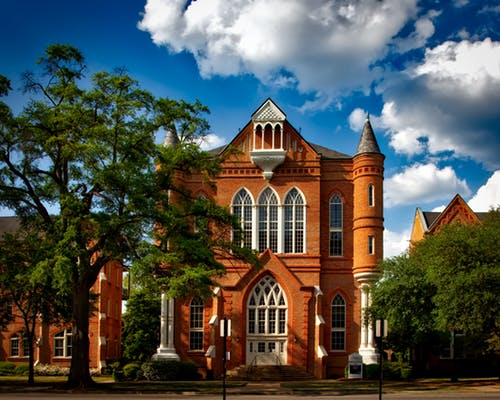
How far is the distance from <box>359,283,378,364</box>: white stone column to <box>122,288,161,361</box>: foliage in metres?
17.6

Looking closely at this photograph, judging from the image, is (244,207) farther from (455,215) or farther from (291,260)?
(455,215)

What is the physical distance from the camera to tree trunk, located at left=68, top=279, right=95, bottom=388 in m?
32.2

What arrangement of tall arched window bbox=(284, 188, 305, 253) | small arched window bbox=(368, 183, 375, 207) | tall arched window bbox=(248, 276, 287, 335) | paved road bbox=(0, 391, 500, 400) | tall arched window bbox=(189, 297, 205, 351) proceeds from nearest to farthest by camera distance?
paved road bbox=(0, 391, 500, 400)
tall arched window bbox=(248, 276, 287, 335)
small arched window bbox=(368, 183, 375, 207)
tall arched window bbox=(189, 297, 205, 351)
tall arched window bbox=(284, 188, 305, 253)

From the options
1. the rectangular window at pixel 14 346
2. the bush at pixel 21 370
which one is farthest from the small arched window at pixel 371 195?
the rectangular window at pixel 14 346

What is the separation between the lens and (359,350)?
150 ft

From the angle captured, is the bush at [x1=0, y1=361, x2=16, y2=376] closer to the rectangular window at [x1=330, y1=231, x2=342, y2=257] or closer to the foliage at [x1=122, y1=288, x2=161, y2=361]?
the foliage at [x1=122, y1=288, x2=161, y2=361]

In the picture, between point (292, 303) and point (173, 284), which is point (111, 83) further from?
point (292, 303)

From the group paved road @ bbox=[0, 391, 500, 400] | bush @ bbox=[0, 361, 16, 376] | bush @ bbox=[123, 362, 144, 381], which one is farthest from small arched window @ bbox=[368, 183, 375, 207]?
bush @ bbox=[0, 361, 16, 376]

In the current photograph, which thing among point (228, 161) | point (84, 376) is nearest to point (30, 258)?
point (84, 376)

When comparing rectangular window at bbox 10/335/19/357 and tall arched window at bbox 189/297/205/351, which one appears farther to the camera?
rectangular window at bbox 10/335/19/357

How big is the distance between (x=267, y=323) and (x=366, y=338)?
652cm

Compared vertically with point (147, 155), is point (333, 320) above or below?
below

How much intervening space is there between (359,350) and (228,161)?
15.4m

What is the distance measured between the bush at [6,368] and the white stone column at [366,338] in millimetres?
24248
